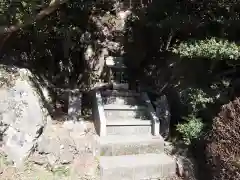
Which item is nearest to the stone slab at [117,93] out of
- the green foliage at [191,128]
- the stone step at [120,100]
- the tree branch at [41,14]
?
the stone step at [120,100]

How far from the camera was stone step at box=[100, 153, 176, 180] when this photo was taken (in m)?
5.13

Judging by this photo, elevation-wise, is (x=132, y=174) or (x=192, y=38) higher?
(x=192, y=38)

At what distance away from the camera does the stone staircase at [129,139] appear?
5.28 meters

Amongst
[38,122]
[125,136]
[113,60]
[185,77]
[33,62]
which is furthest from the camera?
[113,60]

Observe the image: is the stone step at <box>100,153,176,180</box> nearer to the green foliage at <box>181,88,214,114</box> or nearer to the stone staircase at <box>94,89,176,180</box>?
the stone staircase at <box>94,89,176,180</box>

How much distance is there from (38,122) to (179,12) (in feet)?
9.78

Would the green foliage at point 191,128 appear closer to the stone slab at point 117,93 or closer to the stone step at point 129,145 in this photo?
the stone step at point 129,145

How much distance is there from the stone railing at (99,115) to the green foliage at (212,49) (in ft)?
7.01

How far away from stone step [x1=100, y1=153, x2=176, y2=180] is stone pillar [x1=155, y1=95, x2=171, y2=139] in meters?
0.67

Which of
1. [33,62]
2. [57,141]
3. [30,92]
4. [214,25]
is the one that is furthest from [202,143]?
[33,62]

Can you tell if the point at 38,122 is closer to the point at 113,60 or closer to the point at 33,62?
the point at 33,62

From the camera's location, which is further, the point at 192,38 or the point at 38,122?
the point at 38,122

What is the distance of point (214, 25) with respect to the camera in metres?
4.78

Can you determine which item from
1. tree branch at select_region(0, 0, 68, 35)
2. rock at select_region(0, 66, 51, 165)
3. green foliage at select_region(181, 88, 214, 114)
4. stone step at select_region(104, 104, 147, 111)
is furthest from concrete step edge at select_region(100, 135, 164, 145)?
tree branch at select_region(0, 0, 68, 35)
